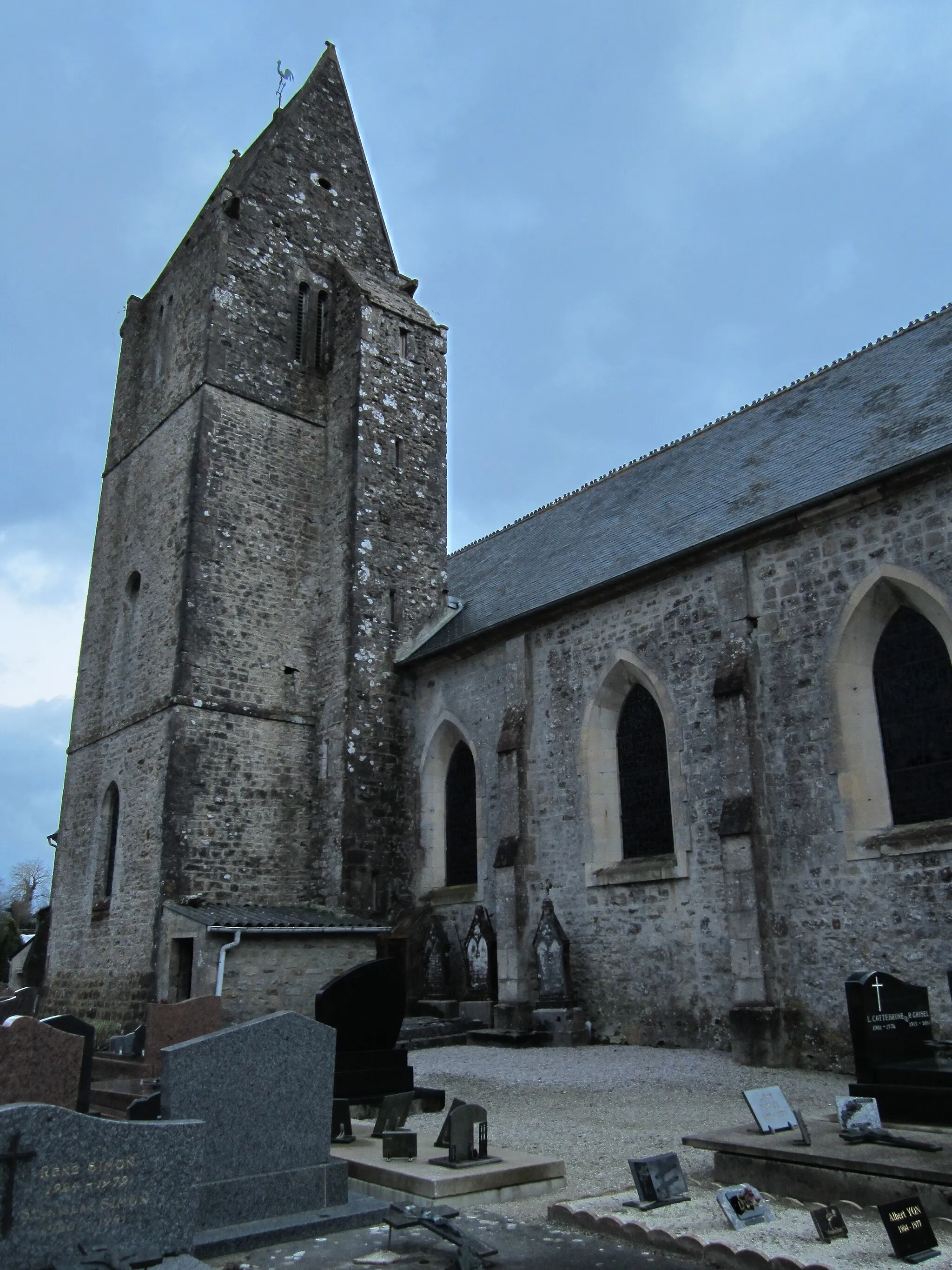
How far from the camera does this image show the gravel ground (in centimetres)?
652

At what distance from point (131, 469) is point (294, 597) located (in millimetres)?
4766

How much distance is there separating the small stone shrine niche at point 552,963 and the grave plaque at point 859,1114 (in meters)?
7.65

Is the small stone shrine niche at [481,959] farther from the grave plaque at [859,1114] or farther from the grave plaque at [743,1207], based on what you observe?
the grave plaque at [743,1207]

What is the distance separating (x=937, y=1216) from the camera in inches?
186

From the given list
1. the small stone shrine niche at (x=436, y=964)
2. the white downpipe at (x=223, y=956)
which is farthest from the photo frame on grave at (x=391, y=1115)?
the small stone shrine niche at (x=436, y=964)

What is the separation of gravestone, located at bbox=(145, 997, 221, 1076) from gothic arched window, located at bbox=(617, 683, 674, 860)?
6.14 meters

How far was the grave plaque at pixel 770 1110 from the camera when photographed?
5.84 m

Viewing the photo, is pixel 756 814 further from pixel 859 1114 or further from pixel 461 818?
pixel 461 818

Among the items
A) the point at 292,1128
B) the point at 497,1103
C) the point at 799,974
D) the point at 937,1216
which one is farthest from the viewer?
the point at 799,974

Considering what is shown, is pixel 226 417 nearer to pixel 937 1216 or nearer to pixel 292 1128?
pixel 292 1128

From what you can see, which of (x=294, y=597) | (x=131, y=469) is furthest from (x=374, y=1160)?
(x=131, y=469)

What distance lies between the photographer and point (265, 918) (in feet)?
46.3

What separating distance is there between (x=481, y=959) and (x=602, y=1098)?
5.65m

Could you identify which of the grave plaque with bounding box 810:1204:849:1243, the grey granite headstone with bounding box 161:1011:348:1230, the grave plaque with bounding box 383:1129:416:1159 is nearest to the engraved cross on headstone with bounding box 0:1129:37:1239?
the grey granite headstone with bounding box 161:1011:348:1230
